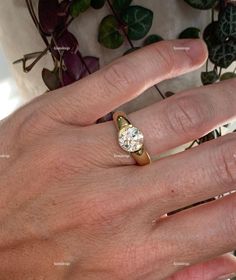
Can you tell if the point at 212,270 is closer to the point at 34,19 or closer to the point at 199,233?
the point at 199,233

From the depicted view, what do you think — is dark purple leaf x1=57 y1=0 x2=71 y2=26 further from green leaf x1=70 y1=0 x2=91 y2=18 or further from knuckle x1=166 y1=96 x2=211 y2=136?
knuckle x1=166 y1=96 x2=211 y2=136

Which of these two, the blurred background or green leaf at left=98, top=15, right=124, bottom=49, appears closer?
green leaf at left=98, top=15, right=124, bottom=49

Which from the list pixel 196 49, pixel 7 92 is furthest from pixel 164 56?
pixel 7 92

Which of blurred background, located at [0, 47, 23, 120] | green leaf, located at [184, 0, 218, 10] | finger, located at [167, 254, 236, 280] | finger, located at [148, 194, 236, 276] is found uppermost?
green leaf, located at [184, 0, 218, 10]

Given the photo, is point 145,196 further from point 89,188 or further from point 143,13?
point 143,13

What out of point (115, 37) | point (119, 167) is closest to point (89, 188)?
point (119, 167)

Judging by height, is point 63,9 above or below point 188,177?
above

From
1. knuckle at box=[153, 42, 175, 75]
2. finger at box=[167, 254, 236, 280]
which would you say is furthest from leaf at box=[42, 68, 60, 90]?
finger at box=[167, 254, 236, 280]
